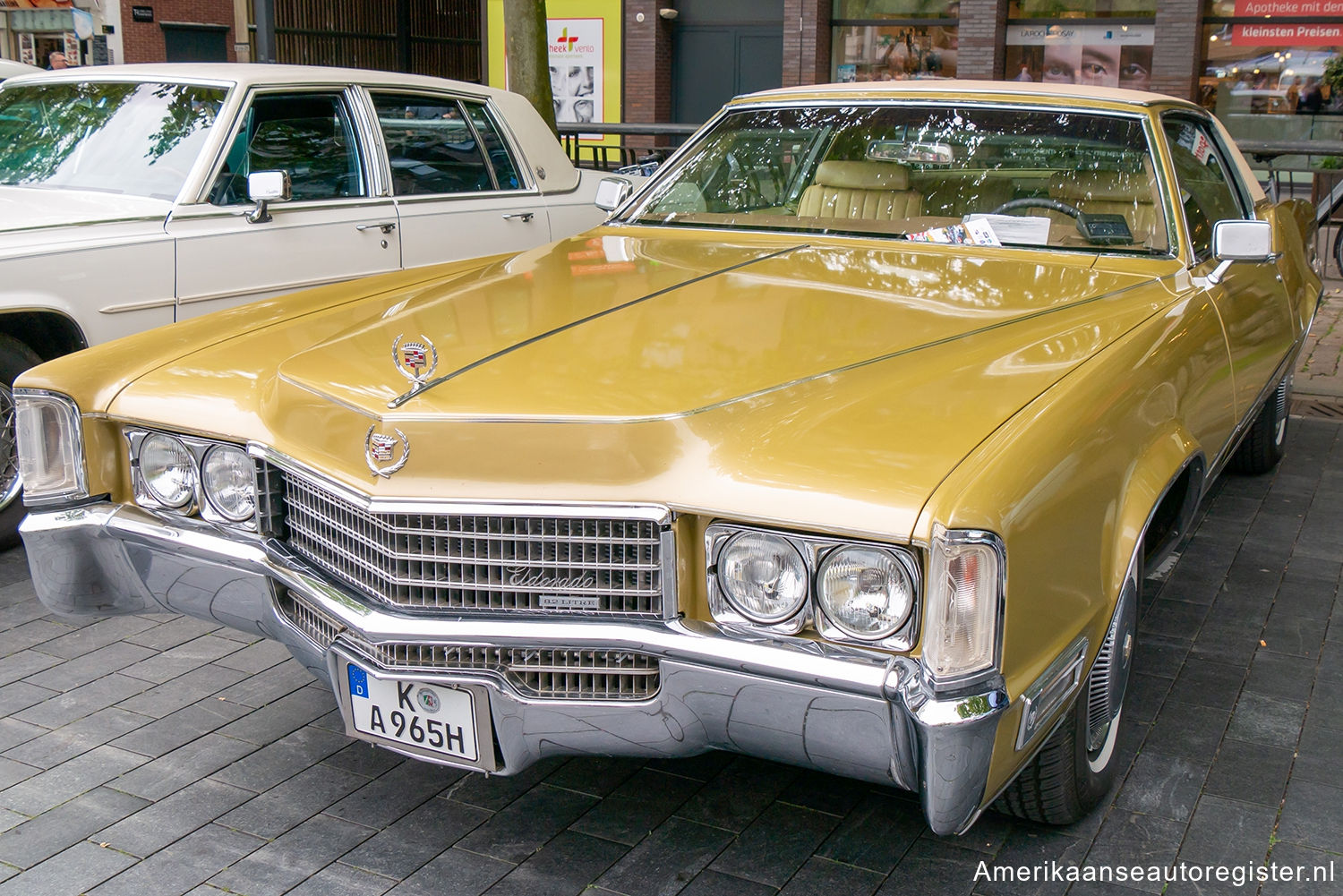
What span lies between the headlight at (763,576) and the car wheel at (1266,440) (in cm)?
383

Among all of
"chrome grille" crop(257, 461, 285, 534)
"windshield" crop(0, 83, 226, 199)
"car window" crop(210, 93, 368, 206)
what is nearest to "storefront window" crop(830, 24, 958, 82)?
"car window" crop(210, 93, 368, 206)

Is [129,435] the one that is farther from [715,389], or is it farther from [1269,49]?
[1269,49]

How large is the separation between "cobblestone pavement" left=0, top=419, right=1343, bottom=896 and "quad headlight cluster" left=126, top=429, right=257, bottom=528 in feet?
2.35

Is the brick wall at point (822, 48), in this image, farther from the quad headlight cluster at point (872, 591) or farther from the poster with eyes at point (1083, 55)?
the quad headlight cluster at point (872, 591)

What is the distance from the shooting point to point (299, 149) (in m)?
5.52

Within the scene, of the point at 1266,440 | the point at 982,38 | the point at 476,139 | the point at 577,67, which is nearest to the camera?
the point at 1266,440

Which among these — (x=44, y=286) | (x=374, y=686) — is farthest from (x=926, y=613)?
(x=44, y=286)

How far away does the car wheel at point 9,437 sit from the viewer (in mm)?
4512

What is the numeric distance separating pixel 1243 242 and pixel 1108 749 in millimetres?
1526

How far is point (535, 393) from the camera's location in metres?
2.47

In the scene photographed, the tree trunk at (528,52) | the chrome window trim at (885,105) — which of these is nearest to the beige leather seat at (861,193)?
the chrome window trim at (885,105)

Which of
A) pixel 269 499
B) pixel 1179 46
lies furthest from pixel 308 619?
pixel 1179 46

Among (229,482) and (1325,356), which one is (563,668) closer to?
(229,482)

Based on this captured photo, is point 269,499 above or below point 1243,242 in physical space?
below
